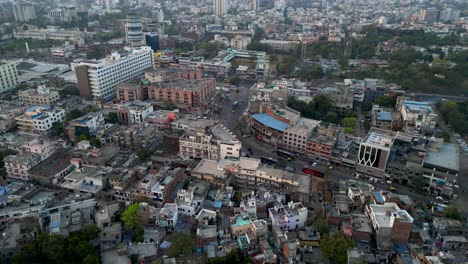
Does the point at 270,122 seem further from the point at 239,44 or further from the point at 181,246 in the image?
the point at 239,44

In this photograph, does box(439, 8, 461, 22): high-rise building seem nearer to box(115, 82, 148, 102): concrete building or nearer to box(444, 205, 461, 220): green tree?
box(115, 82, 148, 102): concrete building

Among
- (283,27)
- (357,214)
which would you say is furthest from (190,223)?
(283,27)

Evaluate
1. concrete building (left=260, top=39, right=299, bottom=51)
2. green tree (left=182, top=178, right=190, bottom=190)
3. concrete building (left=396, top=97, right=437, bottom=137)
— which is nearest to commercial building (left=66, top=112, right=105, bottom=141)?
green tree (left=182, top=178, right=190, bottom=190)

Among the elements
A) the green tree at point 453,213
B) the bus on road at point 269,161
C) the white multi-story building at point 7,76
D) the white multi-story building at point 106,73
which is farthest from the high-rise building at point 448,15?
the white multi-story building at point 7,76

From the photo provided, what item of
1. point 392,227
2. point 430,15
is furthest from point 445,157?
point 430,15

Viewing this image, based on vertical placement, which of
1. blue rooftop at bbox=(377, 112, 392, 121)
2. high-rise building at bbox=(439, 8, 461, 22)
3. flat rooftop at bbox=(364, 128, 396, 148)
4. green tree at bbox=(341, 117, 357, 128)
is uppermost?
high-rise building at bbox=(439, 8, 461, 22)

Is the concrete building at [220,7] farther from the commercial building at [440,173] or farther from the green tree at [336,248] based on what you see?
the green tree at [336,248]
